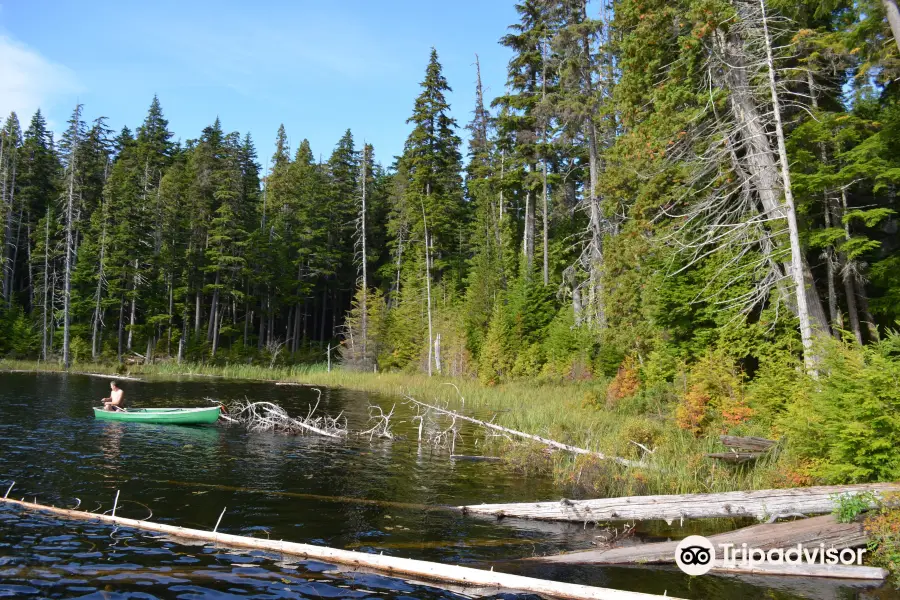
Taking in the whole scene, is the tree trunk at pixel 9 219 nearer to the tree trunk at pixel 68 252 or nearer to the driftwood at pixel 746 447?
the tree trunk at pixel 68 252

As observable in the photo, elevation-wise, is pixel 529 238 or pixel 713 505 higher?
pixel 529 238

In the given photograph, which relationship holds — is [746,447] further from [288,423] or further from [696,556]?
[288,423]

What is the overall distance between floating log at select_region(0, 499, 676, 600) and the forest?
17.4ft

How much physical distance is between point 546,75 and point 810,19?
20009mm

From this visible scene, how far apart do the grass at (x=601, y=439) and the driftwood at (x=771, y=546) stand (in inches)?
88.9

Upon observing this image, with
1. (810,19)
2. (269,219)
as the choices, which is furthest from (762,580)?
(269,219)

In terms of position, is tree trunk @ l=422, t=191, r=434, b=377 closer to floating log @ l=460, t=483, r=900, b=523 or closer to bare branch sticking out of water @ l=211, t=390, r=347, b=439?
bare branch sticking out of water @ l=211, t=390, r=347, b=439

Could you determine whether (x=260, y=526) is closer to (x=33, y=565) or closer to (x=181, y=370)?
(x=33, y=565)

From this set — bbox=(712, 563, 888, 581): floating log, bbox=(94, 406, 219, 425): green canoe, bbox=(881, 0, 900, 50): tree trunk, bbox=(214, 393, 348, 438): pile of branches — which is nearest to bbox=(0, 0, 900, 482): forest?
bbox=(881, 0, 900, 50): tree trunk

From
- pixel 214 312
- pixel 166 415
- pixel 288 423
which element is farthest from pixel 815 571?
pixel 214 312

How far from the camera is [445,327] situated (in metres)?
38.5

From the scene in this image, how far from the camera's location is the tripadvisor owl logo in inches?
293

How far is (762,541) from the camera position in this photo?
7477mm

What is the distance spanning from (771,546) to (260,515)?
7945 mm
